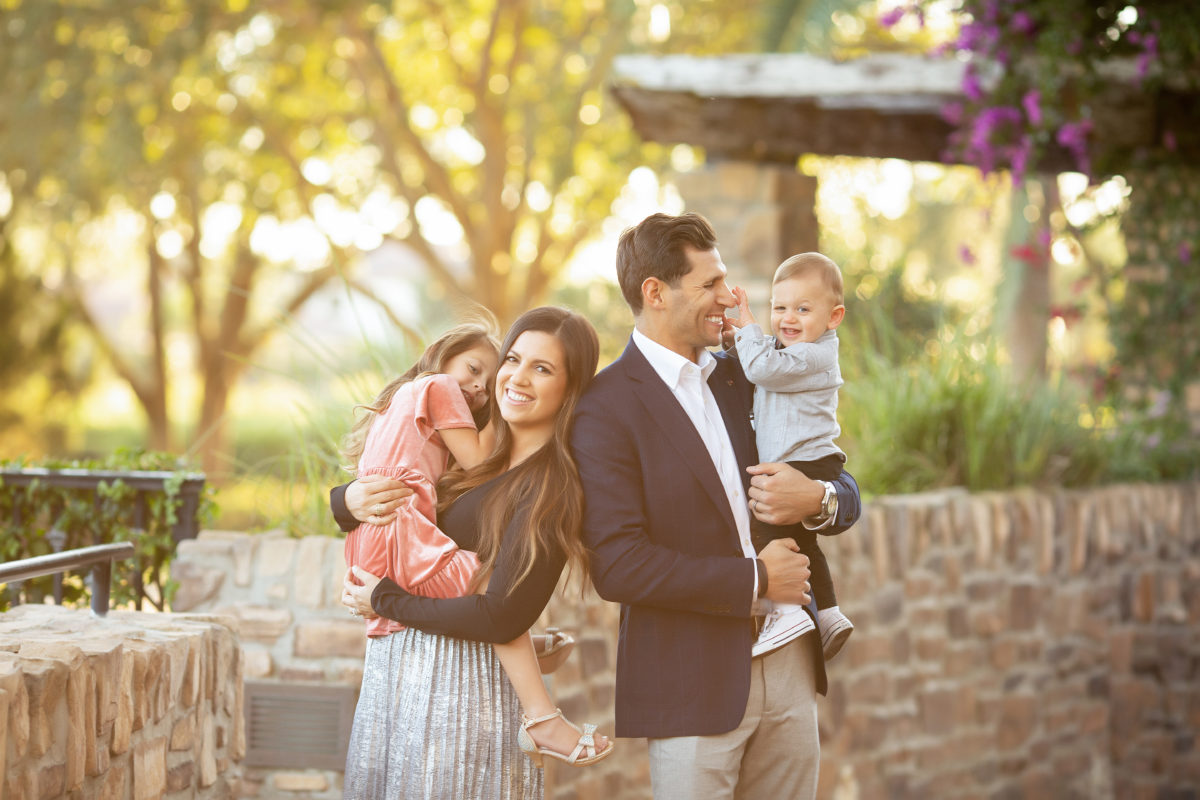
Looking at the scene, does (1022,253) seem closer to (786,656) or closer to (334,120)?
(786,656)

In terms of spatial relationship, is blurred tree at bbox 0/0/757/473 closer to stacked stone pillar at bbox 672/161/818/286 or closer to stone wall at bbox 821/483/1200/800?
stacked stone pillar at bbox 672/161/818/286

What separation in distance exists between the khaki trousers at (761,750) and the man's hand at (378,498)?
72cm

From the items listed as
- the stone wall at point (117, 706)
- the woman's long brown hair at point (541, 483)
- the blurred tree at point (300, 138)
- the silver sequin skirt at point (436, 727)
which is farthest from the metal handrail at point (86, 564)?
the blurred tree at point (300, 138)

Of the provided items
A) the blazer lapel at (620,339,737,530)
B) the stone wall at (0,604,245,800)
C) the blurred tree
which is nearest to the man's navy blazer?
the blazer lapel at (620,339,737,530)

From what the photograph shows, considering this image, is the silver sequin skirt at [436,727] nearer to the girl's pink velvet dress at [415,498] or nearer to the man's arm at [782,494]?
the girl's pink velvet dress at [415,498]

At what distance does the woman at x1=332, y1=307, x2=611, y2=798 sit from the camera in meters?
2.30

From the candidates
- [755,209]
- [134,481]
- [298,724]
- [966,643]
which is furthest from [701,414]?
[755,209]

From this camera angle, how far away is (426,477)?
2.44 metres

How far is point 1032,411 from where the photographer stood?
575 cm

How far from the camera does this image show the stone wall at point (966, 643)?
149 inches

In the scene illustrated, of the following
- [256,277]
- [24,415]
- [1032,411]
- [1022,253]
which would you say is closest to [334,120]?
[256,277]

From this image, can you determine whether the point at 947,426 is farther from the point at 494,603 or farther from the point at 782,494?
the point at 494,603

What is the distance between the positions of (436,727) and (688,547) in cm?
61

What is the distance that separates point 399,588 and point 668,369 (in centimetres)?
71
